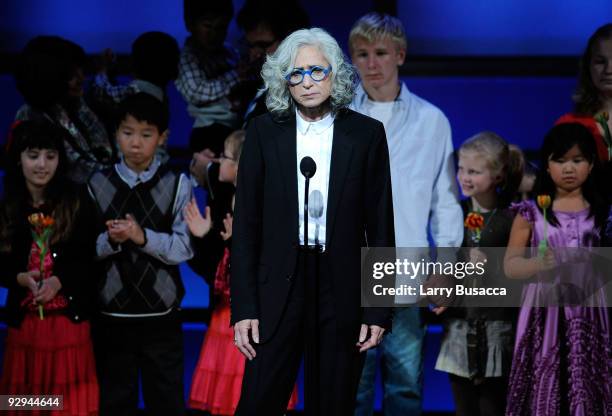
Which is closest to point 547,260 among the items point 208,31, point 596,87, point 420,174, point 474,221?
point 474,221

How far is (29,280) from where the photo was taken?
3742 mm

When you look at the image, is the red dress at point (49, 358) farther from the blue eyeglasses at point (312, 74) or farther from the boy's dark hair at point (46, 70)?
the blue eyeglasses at point (312, 74)

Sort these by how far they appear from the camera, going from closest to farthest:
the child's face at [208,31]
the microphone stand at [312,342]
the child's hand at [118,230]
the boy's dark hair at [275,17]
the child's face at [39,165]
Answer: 1. the microphone stand at [312,342]
2. the child's hand at [118,230]
3. the child's face at [39,165]
4. the boy's dark hair at [275,17]
5. the child's face at [208,31]

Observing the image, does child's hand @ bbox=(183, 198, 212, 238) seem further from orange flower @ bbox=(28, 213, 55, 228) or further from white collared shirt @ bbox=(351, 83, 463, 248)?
white collared shirt @ bbox=(351, 83, 463, 248)

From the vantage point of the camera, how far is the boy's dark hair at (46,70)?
4.14 m

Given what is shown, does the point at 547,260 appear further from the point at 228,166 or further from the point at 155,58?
the point at 155,58

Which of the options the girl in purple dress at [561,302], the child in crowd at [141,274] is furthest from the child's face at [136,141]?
the girl in purple dress at [561,302]

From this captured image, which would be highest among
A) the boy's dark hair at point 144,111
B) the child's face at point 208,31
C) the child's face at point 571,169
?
the child's face at point 208,31

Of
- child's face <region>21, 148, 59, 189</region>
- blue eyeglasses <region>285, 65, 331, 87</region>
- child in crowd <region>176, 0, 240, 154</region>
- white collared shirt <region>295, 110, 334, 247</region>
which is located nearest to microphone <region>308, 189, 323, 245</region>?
white collared shirt <region>295, 110, 334, 247</region>

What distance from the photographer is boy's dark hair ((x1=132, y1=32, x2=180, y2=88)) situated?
4434 mm

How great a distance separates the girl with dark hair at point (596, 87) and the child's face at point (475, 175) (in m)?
0.37

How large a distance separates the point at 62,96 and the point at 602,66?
2.34m

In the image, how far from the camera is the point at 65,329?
3.80m

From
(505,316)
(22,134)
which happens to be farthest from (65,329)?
(505,316)
